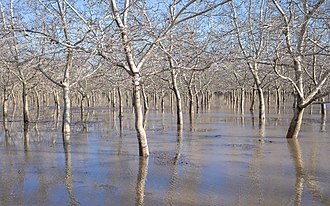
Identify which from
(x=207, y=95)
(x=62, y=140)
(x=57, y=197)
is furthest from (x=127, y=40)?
(x=207, y=95)

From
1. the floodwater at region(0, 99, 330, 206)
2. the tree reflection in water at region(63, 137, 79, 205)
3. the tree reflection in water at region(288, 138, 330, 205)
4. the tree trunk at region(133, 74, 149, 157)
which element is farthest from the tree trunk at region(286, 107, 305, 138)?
the tree reflection in water at region(63, 137, 79, 205)

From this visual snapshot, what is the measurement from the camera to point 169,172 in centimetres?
782

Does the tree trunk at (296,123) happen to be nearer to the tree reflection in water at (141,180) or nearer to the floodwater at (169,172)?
the floodwater at (169,172)

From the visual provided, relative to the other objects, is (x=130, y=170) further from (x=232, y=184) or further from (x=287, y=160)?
(x=287, y=160)

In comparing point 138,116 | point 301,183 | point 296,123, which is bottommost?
point 301,183

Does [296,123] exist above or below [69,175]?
above

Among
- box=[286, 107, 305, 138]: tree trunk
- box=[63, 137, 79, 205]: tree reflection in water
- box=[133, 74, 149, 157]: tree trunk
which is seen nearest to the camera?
box=[63, 137, 79, 205]: tree reflection in water

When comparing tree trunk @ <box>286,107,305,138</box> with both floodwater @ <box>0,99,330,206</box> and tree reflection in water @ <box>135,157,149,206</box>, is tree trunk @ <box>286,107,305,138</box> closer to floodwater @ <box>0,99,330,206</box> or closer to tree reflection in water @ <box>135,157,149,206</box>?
floodwater @ <box>0,99,330,206</box>

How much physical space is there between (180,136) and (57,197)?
8488 millimetres

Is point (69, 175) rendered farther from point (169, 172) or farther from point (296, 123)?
point (296, 123)

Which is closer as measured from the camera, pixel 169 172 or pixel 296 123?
pixel 169 172

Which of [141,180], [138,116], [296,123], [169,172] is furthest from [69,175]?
[296,123]

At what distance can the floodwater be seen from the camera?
5949 mm

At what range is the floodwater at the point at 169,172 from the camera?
5949 millimetres
